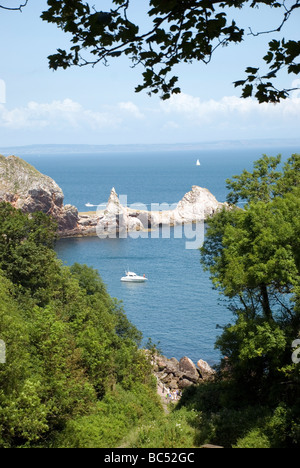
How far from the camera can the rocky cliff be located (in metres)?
81.6

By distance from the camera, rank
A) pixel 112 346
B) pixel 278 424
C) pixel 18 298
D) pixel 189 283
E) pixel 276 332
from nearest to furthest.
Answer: pixel 278 424 → pixel 276 332 → pixel 18 298 → pixel 112 346 → pixel 189 283

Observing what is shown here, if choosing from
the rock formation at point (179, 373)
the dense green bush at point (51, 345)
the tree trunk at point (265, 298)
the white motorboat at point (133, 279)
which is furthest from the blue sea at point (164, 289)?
the tree trunk at point (265, 298)

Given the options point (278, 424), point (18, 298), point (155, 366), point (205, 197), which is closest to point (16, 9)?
point (278, 424)

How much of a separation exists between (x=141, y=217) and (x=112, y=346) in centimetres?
6553

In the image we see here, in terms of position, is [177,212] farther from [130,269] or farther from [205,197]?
[130,269]

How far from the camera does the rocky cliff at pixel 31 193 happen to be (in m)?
81.6

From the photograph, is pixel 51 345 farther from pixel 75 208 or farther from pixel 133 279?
pixel 75 208

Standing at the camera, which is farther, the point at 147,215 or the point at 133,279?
the point at 147,215

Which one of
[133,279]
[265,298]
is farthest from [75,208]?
[265,298]

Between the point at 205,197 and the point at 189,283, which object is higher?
the point at 205,197

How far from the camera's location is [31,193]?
81812 mm

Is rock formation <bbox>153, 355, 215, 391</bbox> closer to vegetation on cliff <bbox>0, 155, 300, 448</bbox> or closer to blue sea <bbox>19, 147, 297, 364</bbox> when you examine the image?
blue sea <bbox>19, 147, 297, 364</bbox>

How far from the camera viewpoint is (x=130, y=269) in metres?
64.6

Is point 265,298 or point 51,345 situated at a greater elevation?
point 265,298
